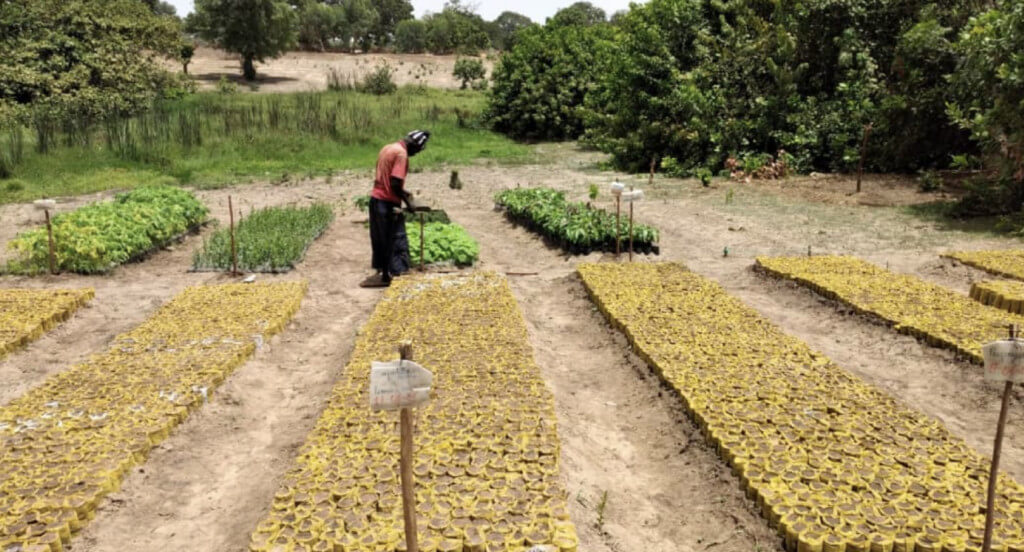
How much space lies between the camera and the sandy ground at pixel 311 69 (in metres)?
36.4

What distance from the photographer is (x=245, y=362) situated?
6660 mm

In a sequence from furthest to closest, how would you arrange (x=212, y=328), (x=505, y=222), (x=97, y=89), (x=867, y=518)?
(x=97, y=89) < (x=505, y=222) < (x=212, y=328) < (x=867, y=518)

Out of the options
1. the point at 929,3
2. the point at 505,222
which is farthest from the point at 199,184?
the point at 929,3

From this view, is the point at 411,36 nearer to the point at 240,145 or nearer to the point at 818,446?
the point at 240,145

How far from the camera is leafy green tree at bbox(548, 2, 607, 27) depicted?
2901 cm

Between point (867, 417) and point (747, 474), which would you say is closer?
point (747, 474)

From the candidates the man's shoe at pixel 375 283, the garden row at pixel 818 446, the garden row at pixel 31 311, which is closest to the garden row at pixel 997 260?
the garden row at pixel 818 446

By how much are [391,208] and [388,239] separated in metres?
0.41

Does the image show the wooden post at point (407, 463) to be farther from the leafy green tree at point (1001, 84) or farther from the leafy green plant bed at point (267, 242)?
the leafy green tree at point (1001, 84)

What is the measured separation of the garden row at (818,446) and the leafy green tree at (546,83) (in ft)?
63.9

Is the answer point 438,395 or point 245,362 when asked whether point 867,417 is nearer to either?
point 438,395

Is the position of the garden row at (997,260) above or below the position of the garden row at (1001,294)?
above

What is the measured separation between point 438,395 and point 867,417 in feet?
10.1

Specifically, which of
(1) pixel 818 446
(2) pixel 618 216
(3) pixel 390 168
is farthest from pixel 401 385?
(2) pixel 618 216
